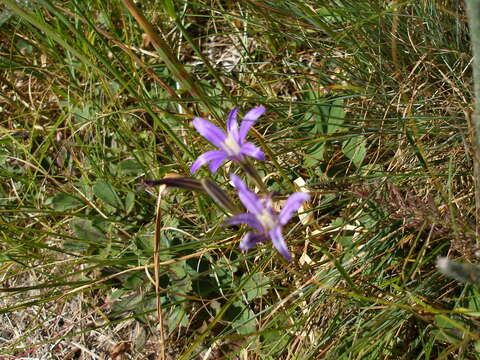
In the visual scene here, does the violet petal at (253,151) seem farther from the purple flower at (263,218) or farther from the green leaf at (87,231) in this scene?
the green leaf at (87,231)

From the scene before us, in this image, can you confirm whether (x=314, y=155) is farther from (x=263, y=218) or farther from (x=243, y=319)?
(x=263, y=218)

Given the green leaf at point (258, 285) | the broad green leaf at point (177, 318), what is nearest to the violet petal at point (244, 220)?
the green leaf at point (258, 285)

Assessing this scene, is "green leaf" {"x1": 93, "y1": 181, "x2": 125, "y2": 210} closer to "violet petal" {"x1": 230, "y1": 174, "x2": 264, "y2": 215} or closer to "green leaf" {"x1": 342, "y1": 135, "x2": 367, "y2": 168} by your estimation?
"green leaf" {"x1": 342, "y1": 135, "x2": 367, "y2": 168}

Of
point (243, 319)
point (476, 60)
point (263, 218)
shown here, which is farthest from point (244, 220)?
point (243, 319)

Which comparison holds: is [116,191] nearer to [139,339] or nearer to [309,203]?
[139,339]

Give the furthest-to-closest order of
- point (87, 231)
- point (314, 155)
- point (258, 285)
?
point (87, 231)
point (314, 155)
point (258, 285)

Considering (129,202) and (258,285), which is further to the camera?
(129,202)

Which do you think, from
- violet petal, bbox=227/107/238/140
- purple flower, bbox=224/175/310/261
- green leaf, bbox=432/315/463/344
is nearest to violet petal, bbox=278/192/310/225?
purple flower, bbox=224/175/310/261
